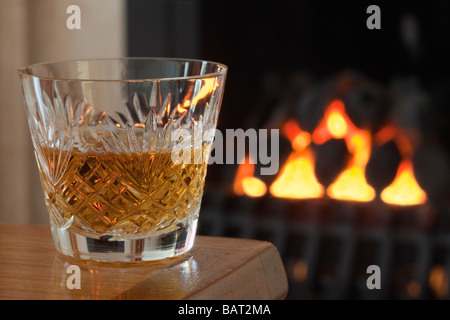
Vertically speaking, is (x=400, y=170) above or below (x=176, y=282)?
below

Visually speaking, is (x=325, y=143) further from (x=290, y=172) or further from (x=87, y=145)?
(x=87, y=145)

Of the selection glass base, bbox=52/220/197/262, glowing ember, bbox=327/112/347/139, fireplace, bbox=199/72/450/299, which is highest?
glass base, bbox=52/220/197/262

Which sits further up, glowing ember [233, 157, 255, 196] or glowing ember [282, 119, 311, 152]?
glowing ember [282, 119, 311, 152]

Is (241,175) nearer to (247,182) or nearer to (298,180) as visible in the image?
(247,182)

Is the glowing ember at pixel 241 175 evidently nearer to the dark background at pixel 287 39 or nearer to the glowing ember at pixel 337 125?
the dark background at pixel 287 39

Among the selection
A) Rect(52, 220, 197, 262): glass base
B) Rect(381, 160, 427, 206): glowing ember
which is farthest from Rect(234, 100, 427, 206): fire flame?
Rect(52, 220, 197, 262): glass base

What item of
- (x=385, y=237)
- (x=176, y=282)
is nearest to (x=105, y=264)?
(x=176, y=282)

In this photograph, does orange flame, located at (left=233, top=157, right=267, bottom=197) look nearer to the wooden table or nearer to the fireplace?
the fireplace

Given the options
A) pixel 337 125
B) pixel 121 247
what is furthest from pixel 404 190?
pixel 121 247
